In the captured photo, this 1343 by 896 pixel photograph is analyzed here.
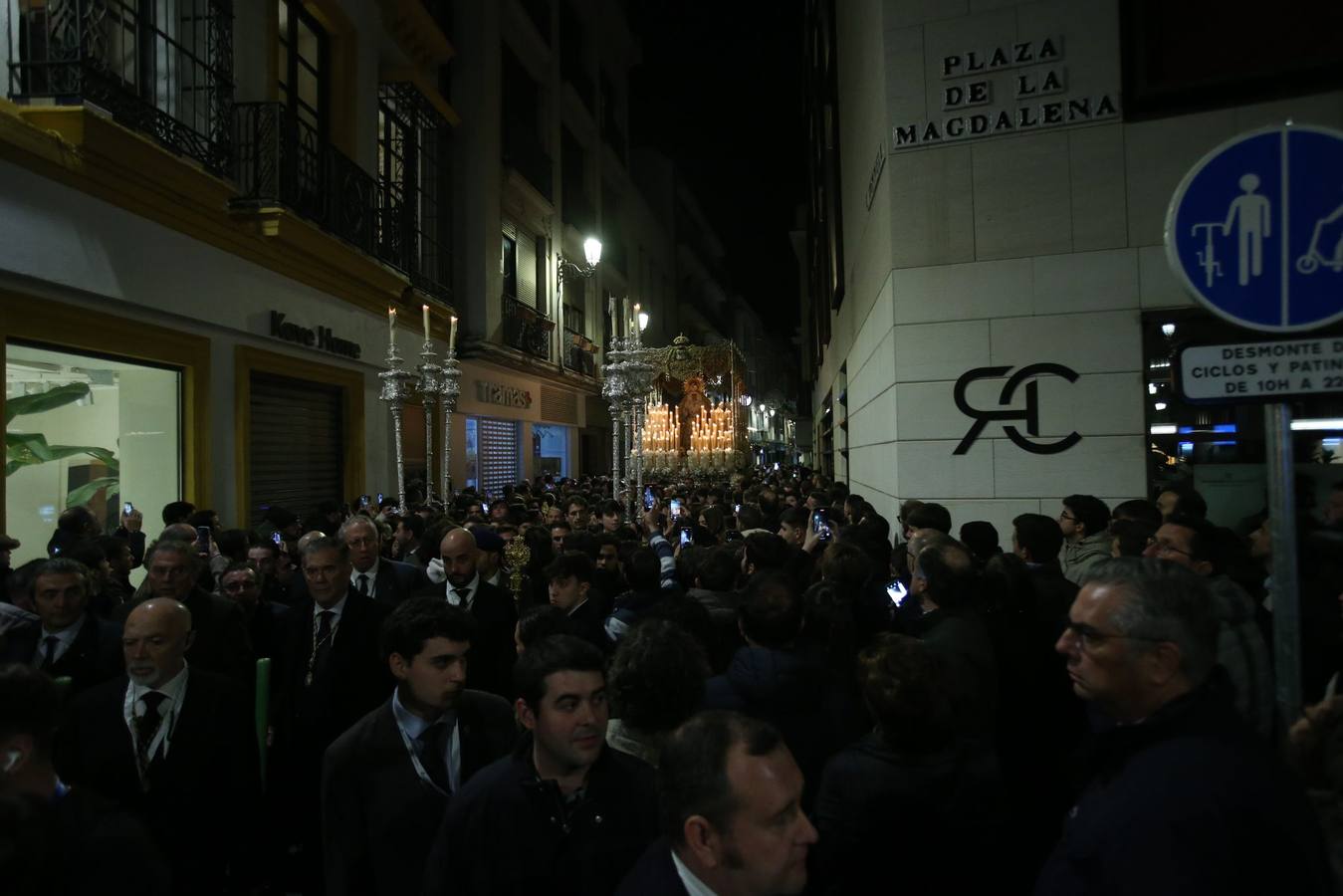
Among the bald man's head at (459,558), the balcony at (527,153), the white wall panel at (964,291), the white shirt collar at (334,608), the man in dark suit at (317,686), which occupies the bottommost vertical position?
the man in dark suit at (317,686)

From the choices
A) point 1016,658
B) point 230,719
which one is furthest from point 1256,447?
point 230,719

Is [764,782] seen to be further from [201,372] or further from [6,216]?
[201,372]

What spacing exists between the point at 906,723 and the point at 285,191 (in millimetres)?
11755

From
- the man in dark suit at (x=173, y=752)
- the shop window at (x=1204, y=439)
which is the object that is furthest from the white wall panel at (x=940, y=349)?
the man in dark suit at (x=173, y=752)

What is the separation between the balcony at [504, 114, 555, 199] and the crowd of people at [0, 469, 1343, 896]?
1863 cm

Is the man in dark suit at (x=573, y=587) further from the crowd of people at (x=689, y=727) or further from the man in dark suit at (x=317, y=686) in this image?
the man in dark suit at (x=317, y=686)

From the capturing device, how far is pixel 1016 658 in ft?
12.9

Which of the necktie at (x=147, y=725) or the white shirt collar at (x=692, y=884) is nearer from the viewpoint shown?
the white shirt collar at (x=692, y=884)

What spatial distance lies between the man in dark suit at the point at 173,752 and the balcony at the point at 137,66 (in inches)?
275

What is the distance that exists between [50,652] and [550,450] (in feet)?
80.4

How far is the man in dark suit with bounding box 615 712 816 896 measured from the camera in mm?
1658

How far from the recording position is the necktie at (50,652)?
3.96 meters

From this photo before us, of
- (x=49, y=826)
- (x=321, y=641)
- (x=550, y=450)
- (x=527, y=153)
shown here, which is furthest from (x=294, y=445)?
(x=550, y=450)

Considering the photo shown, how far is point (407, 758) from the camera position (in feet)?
9.21
